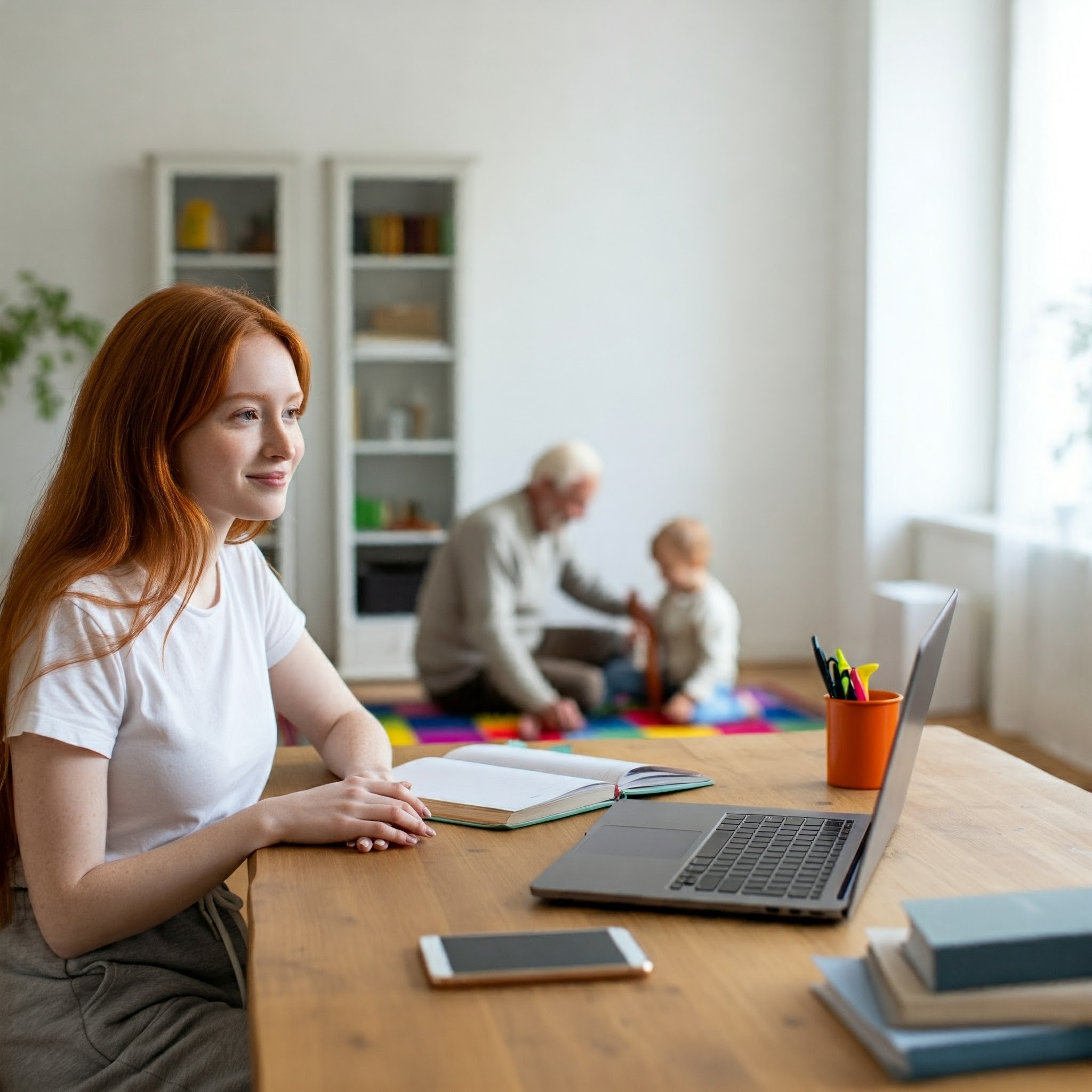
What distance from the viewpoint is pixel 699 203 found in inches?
216

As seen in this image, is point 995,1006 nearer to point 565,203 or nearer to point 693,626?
point 693,626

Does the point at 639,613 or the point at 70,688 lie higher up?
the point at 70,688

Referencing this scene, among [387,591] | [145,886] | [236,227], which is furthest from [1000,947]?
[236,227]

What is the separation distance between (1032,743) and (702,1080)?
377cm

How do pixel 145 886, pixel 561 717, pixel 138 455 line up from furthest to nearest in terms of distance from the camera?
pixel 561 717
pixel 138 455
pixel 145 886

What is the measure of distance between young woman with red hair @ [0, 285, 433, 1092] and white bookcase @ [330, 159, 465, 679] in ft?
12.1

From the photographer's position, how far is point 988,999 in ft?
2.72

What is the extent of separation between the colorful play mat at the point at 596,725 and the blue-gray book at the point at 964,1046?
2902 mm

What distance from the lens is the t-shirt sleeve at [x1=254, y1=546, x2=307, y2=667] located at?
5.09 feet

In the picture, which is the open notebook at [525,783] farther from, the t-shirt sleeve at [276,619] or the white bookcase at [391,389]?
the white bookcase at [391,389]

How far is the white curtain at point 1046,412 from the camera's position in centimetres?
407

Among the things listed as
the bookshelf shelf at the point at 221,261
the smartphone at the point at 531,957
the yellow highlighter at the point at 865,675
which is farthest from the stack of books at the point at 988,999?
the bookshelf shelf at the point at 221,261

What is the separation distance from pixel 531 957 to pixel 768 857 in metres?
0.31

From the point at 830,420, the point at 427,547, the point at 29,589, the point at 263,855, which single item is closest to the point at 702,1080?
the point at 263,855
